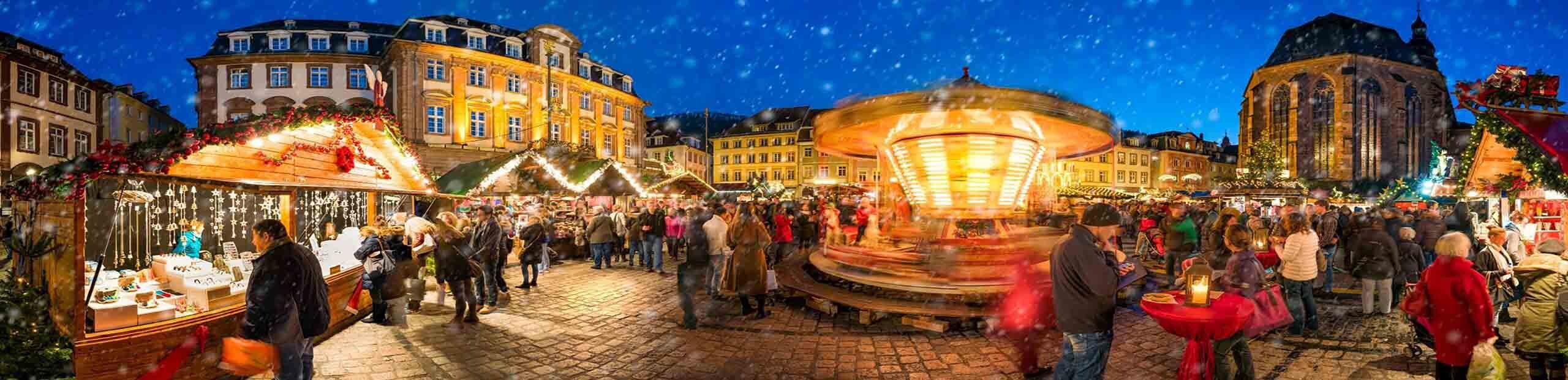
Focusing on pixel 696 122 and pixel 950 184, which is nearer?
pixel 950 184

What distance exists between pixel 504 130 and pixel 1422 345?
120ft

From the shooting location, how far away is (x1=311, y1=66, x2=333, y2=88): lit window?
35219 millimetres

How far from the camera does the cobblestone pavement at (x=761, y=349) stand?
572 cm

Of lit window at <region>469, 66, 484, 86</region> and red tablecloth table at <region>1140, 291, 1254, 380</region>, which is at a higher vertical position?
lit window at <region>469, 66, 484, 86</region>

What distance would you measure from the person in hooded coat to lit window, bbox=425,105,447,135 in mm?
36887

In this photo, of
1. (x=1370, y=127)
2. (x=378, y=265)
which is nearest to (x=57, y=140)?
(x=378, y=265)

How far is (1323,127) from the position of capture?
5069 cm

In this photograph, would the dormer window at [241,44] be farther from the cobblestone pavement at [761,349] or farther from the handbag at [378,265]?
the handbag at [378,265]

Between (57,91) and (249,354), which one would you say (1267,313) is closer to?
(249,354)

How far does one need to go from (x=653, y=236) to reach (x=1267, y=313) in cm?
1031

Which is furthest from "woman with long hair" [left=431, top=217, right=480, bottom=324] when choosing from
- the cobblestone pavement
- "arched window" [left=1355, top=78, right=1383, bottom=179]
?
"arched window" [left=1355, top=78, right=1383, bottom=179]

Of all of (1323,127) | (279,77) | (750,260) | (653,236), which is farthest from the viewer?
(1323,127)

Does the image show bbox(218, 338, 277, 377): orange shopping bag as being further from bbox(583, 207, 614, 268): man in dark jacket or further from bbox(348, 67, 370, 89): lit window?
bbox(348, 67, 370, 89): lit window

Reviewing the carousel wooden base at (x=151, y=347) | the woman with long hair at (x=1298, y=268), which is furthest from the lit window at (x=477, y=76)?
→ the woman with long hair at (x=1298, y=268)
